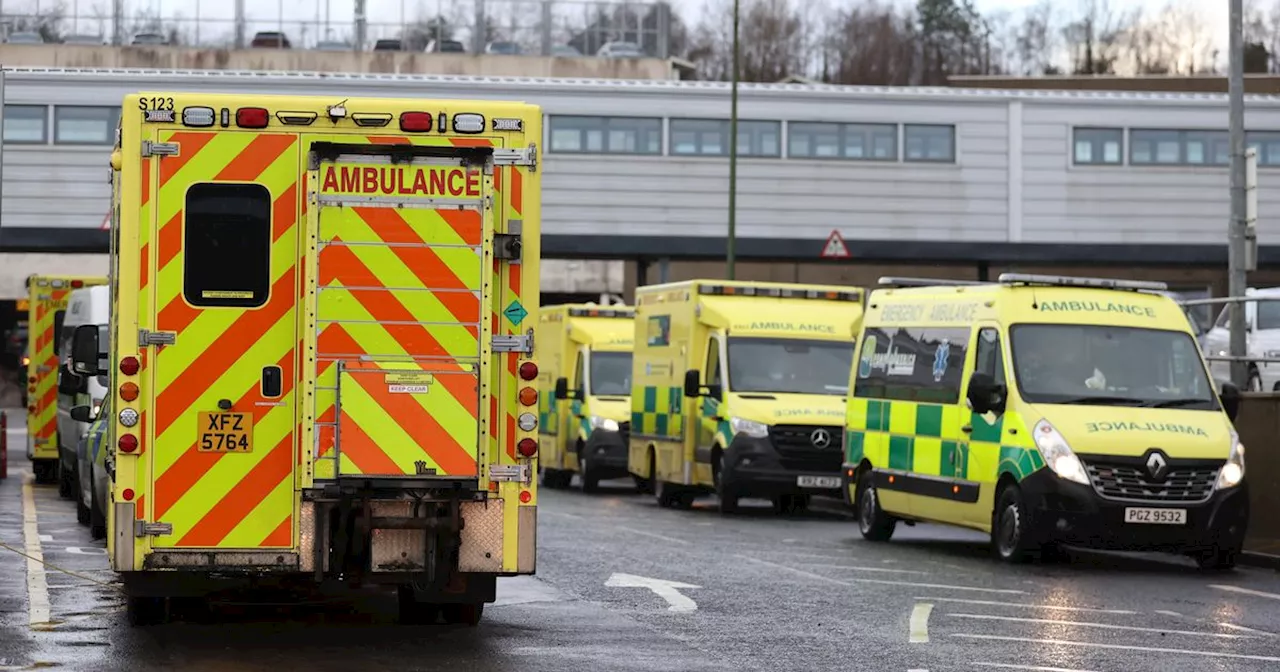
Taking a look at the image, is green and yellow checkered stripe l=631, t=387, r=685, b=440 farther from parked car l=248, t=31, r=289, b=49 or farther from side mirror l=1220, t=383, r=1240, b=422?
parked car l=248, t=31, r=289, b=49

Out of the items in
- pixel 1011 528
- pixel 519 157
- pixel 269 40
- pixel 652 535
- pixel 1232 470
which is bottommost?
pixel 652 535

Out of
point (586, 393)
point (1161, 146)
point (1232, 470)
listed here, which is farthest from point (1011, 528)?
point (1161, 146)

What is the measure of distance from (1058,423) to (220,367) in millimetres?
8501

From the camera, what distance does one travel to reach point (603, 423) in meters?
32.1

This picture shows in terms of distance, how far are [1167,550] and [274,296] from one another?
29.6ft

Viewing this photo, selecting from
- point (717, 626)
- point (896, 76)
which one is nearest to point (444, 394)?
point (717, 626)

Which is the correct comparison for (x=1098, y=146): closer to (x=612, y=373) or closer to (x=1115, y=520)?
(x=612, y=373)

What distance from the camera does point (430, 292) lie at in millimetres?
11898

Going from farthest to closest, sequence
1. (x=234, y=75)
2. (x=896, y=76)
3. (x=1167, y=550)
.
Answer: (x=896, y=76), (x=234, y=75), (x=1167, y=550)

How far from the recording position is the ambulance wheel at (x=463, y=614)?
A: 521 inches

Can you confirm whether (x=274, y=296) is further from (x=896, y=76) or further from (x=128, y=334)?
(x=896, y=76)

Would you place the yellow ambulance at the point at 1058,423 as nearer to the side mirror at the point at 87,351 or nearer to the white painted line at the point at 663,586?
the white painted line at the point at 663,586

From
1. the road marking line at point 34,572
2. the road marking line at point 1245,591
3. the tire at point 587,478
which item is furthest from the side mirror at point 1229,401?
the tire at point 587,478

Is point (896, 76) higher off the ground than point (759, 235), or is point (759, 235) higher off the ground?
point (896, 76)
